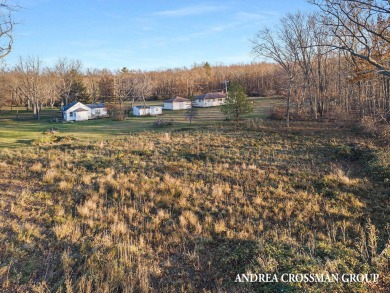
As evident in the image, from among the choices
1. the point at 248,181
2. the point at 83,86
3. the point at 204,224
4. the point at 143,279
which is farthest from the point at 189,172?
the point at 83,86

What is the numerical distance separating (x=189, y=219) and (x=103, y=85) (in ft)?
265

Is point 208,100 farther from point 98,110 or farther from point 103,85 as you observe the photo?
point 103,85

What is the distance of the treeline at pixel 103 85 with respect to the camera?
60281 mm

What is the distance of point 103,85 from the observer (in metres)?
82.1

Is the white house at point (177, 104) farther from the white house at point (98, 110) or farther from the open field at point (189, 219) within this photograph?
the open field at point (189, 219)

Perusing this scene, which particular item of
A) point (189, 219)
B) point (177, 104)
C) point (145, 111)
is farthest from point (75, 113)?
point (189, 219)

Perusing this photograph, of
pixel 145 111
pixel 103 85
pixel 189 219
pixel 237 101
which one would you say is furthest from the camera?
pixel 103 85

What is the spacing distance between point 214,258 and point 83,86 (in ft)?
222

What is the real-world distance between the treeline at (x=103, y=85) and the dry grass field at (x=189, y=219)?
47198mm

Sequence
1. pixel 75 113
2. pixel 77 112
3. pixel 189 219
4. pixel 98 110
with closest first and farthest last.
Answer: pixel 189 219 → pixel 75 113 → pixel 77 112 → pixel 98 110

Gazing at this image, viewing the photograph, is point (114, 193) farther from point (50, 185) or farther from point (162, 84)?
point (162, 84)

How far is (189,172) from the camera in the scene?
47.7ft

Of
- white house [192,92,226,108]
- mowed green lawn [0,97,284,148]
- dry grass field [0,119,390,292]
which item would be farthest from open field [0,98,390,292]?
white house [192,92,226,108]

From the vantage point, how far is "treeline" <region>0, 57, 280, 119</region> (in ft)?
198
